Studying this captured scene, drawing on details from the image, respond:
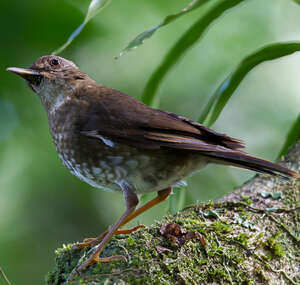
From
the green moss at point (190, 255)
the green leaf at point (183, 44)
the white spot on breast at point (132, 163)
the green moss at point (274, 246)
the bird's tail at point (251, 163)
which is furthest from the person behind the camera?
the green leaf at point (183, 44)

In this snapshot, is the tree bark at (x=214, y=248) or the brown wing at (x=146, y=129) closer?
the tree bark at (x=214, y=248)

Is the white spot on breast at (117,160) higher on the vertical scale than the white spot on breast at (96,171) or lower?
higher

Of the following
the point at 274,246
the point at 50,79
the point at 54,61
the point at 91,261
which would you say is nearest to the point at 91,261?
the point at 91,261

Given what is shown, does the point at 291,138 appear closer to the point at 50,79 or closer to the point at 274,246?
the point at 274,246

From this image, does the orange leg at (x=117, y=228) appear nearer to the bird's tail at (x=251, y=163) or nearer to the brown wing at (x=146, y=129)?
the brown wing at (x=146, y=129)

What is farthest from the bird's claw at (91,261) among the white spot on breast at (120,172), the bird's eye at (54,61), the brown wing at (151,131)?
the bird's eye at (54,61)

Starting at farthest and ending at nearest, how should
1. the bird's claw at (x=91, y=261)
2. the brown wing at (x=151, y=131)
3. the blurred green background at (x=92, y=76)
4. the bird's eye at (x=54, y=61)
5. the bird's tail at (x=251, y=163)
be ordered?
1. the blurred green background at (x=92, y=76)
2. the bird's eye at (x=54, y=61)
3. the brown wing at (x=151, y=131)
4. the bird's tail at (x=251, y=163)
5. the bird's claw at (x=91, y=261)
